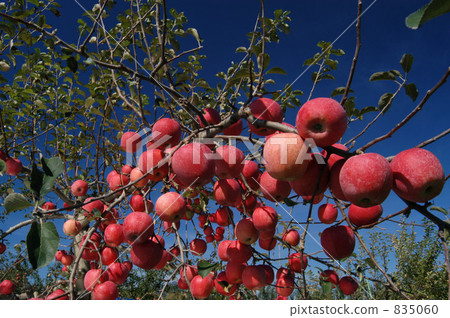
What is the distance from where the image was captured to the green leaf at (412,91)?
44.8 inches

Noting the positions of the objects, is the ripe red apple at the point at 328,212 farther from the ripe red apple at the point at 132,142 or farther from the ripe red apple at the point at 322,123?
the ripe red apple at the point at 132,142

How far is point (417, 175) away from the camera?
86cm

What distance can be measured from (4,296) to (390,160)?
17.5 feet

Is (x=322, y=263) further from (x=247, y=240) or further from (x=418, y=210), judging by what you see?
(x=418, y=210)

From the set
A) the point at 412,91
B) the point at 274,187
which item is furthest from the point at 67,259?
the point at 412,91

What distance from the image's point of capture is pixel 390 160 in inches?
40.7

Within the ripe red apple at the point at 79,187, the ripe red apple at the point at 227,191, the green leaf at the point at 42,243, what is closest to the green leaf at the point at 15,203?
the green leaf at the point at 42,243

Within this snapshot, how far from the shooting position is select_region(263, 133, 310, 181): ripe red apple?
39.7 inches

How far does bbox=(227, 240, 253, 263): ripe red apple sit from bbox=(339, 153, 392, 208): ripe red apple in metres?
1.28

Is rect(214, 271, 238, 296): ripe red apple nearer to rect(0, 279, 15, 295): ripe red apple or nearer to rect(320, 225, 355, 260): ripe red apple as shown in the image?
rect(320, 225, 355, 260): ripe red apple

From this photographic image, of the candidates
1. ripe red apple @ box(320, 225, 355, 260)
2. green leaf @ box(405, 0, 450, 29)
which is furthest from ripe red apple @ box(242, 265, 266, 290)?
green leaf @ box(405, 0, 450, 29)

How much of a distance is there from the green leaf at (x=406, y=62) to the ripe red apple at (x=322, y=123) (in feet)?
1.29

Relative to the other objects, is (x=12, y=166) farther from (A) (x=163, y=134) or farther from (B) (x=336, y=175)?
(B) (x=336, y=175)
